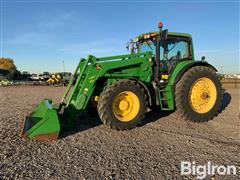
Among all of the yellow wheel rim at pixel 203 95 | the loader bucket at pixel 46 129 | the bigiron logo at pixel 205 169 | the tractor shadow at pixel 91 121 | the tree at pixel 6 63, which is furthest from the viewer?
the tree at pixel 6 63

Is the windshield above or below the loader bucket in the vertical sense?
above

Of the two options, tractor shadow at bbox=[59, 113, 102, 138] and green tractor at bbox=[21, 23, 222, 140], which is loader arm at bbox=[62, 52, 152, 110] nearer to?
green tractor at bbox=[21, 23, 222, 140]

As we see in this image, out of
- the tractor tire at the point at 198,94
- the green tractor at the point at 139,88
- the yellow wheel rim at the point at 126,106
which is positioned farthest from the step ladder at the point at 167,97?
the yellow wheel rim at the point at 126,106

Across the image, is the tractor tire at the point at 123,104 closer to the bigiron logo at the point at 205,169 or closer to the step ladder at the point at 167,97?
the step ladder at the point at 167,97

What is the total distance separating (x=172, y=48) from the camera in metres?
6.30

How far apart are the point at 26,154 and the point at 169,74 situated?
4094mm

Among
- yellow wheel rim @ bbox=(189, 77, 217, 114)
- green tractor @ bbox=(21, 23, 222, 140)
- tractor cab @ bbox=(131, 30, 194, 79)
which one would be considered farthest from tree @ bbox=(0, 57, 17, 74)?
yellow wheel rim @ bbox=(189, 77, 217, 114)

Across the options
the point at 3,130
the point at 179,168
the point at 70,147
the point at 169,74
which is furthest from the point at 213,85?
the point at 3,130

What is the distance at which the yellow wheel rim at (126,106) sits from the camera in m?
5.13

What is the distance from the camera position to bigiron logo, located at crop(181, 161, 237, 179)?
307 cm

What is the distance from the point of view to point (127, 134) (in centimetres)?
482

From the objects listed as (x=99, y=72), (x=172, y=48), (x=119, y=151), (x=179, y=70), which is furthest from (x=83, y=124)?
(x=172, y=48)

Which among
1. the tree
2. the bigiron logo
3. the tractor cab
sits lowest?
the bigiron logo

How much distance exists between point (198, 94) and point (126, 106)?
220 centimetres
